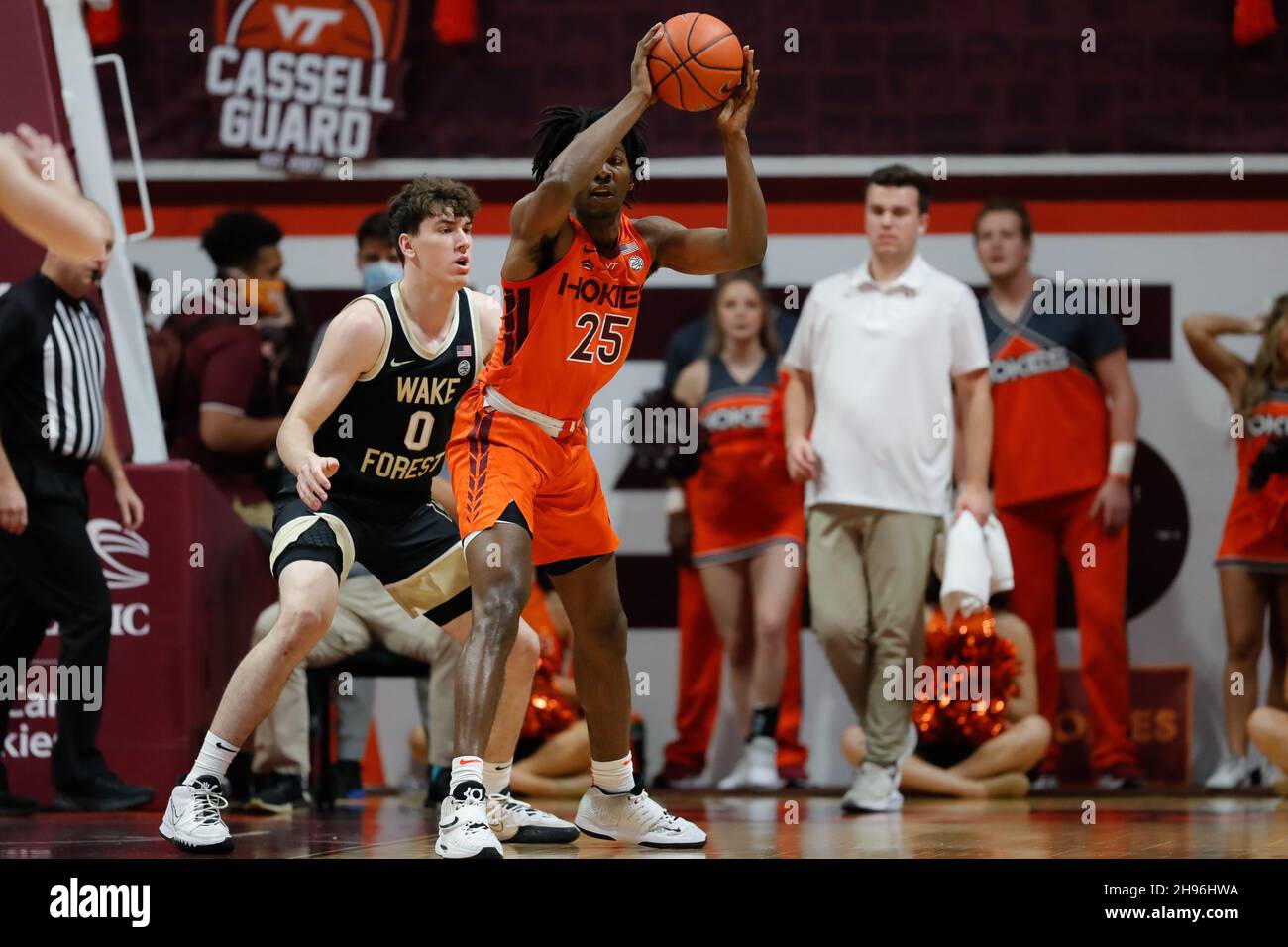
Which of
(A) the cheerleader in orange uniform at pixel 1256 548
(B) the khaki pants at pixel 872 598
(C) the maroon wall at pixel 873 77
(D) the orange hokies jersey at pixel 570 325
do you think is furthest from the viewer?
(C) the maroon wall at pixel 873 77

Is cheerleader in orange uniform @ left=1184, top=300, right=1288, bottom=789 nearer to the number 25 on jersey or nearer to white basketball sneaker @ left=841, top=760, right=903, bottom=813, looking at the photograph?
white basketball sneaker @ left=841, top=760, right=903, bottom=813

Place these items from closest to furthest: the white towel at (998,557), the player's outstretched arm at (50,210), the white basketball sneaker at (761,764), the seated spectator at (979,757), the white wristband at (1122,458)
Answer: the player's outstretched arm at (50,210) → the white towel at (998,557) → the seated spectator at (979,757) → the white basketball sneaker at (761,764) → the white wristband at (1122,458)

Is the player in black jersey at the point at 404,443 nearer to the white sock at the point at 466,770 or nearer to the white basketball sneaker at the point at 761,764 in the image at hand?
the white sock at the point at 466,770

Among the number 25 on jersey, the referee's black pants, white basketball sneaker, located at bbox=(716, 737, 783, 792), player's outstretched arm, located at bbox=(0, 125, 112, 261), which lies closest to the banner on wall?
the referee's black pants

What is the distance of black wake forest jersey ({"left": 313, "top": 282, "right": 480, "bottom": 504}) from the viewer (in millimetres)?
4980

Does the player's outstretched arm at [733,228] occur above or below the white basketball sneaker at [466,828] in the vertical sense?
above

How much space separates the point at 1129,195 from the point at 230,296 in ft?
14.2

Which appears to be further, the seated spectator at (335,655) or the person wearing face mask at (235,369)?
the person wearing face mask at (235,369)

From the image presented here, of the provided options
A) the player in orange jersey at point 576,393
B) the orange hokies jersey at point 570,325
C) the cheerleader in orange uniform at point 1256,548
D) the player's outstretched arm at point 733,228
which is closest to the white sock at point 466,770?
the player in orange jersey at point 576,393

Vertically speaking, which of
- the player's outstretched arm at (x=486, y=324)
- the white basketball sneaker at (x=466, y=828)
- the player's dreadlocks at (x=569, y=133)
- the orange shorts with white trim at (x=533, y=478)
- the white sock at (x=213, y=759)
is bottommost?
the white basketball sneaker at (x=466, y=828)

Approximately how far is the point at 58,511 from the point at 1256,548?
197 inches

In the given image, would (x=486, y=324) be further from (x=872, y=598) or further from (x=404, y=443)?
(x=872, y=598)

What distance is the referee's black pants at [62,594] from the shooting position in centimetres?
626

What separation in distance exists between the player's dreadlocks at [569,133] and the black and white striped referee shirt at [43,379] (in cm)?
242
